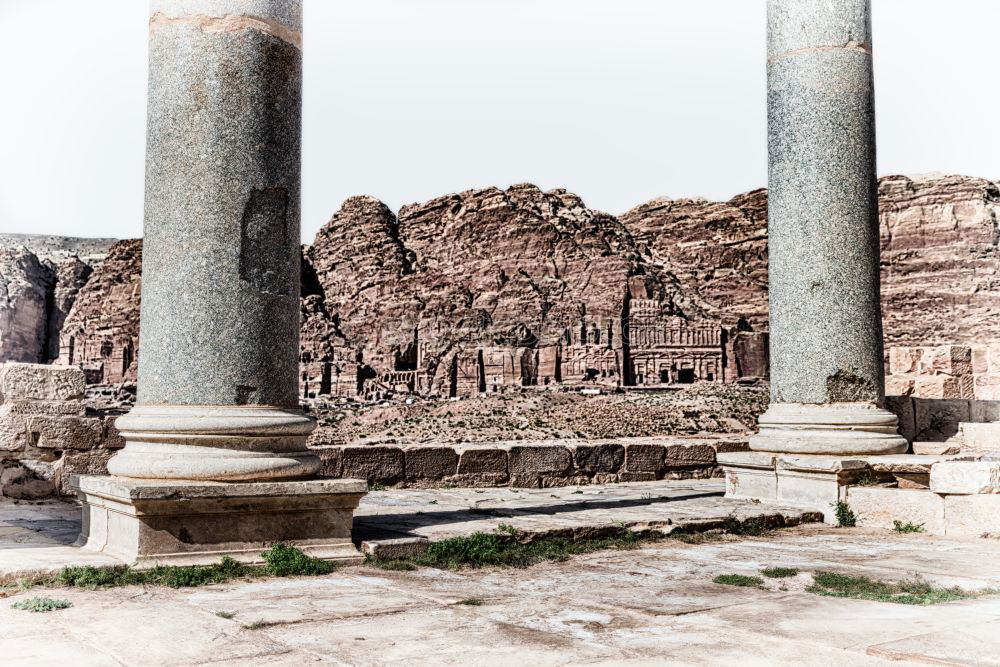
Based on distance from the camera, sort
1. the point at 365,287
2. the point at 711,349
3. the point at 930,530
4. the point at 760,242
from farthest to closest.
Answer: the point at 365,287
the point at 760,242
the point at 711,349
the point at 930,530

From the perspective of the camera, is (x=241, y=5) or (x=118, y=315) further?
(x=118, y=315)

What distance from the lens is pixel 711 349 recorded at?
294 feet

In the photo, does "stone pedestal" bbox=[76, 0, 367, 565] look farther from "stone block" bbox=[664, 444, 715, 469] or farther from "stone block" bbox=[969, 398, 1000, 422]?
"stone block" bbox=[969, 398, 1000, 422]

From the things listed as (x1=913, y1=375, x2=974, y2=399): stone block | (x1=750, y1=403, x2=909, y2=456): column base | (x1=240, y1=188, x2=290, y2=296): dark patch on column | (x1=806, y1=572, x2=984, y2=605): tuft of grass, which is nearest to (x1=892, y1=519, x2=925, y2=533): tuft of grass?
(x1=750, y1=403, x2=909, y2=456): column base

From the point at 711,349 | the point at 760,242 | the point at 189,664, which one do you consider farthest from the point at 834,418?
the point at 760,242

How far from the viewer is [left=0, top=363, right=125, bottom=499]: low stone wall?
27.3 ft

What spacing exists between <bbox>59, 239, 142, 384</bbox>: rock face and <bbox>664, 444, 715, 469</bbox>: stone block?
295 feet

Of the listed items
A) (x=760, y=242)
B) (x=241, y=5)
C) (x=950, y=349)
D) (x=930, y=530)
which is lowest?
(x=930, y=530)

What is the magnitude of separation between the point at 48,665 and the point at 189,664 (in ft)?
Answer: 1.45

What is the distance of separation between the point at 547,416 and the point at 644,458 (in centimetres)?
4162

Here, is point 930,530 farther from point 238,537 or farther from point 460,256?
point 460,256

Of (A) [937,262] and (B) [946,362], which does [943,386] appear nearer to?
(B) [946,362]

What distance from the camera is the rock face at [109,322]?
98.8 metres

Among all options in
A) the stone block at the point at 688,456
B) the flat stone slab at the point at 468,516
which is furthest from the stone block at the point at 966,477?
the stone block at the point at 688,456
